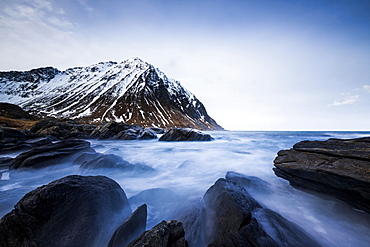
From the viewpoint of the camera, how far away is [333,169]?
4.12m

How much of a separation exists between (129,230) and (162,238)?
1.23 m

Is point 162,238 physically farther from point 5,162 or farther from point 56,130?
point 56,130

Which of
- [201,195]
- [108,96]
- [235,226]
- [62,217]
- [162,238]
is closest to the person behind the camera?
[162,238]

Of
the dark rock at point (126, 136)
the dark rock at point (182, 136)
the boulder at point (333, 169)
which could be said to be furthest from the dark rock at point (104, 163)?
the dark rock at point (126, 136)

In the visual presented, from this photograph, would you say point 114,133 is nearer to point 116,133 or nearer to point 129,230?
point 116,133

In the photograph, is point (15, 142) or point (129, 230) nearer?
point (129, 230)

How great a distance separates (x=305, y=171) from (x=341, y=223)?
4.77 ft

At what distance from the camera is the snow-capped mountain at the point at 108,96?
100 metres

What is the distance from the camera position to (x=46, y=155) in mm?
8234

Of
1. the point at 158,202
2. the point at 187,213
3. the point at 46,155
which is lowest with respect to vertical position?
the point at 158,202

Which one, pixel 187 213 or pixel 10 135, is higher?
pixel 10 135

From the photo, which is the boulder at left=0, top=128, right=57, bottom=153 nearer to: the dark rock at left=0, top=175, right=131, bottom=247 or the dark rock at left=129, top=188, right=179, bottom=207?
the dark rock at left=129, top=188, right=179, bottom=207

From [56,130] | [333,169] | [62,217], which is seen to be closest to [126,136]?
[56,130]

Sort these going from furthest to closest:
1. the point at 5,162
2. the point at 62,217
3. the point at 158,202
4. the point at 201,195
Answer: the point at 5,162 < the point at 201,195 < the point at 158,202 < the point at 62,217
